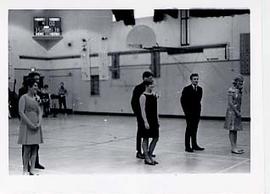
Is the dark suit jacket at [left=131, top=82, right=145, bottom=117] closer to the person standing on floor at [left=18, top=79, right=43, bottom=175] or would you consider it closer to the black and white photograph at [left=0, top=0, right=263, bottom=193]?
the black and white photograph at [left=0, top=0, right=263, bottom=193]

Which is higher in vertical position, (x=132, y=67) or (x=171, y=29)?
(x=171, y=29)

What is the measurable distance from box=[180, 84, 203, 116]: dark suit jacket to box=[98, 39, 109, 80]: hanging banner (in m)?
8.14

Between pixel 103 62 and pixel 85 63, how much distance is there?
2.76ft

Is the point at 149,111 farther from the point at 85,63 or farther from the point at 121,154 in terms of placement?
the point at 85,63

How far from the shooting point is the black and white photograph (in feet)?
14.0

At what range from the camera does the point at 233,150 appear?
18.5 ft

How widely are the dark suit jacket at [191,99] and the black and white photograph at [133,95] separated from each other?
0.02 meters

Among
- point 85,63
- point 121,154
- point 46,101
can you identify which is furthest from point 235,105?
point 85,63

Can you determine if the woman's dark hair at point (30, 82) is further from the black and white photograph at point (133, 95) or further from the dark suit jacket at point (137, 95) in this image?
the dark suit jacket at point (137, 95)

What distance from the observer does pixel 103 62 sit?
13.7 metres

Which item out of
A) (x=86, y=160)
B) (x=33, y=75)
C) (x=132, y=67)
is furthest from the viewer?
(x=132, y=67)
